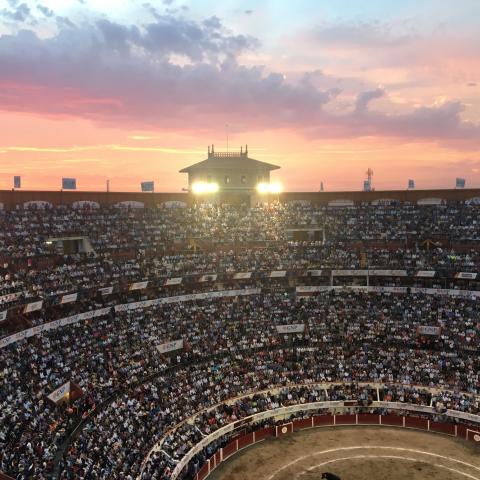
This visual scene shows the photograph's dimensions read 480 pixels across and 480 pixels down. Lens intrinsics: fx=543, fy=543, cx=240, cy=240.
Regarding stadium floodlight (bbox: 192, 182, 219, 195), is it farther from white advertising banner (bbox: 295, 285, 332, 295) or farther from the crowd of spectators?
the crowd of spectators

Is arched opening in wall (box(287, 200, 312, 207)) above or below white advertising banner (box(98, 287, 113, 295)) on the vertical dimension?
above

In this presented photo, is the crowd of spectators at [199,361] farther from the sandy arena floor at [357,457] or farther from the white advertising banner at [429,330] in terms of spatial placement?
the sandy arena floor at [357,457]

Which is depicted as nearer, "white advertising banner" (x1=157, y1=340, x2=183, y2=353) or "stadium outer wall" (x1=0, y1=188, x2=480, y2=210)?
"white advertising banner" (x1=157, y1=340, x2=183, y2=353)

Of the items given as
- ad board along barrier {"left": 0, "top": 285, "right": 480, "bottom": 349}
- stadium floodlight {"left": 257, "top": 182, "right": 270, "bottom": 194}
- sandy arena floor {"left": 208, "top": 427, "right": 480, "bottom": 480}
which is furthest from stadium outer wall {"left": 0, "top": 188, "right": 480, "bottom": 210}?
sandy arena floor {"left": 208, "top": 427, "right": 480, "bottom": 480}

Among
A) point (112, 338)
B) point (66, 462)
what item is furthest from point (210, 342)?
point (66, 462)

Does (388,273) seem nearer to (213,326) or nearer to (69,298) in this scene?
(213,326)

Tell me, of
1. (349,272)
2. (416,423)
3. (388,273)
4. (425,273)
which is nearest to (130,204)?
(349,272)

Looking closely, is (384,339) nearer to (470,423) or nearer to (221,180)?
(470,423)
